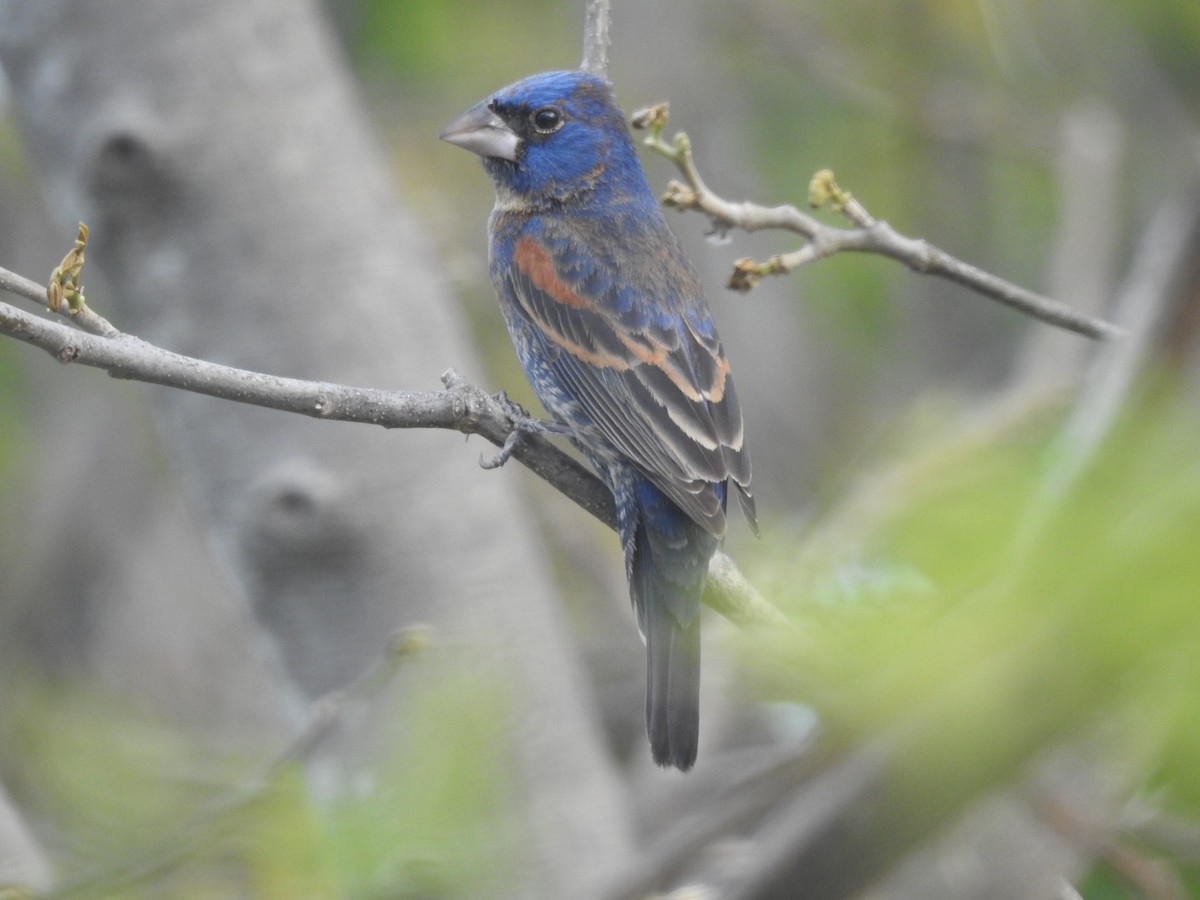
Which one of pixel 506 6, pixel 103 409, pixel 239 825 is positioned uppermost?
pixel 506 6

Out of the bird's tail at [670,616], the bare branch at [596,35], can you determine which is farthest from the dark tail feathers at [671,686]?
the bare branch at [596,35]

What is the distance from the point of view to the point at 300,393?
6.82ft

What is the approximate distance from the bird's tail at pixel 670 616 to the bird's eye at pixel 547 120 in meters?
1.28

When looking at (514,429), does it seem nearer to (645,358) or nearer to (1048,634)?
(645,358)

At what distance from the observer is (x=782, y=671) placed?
1.20 metres

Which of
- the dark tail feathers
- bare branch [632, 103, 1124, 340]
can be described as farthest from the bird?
bare branch [632, 103, 1124, 340]

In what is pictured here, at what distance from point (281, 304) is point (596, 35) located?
1.11 m

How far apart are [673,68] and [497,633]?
12.3 ft

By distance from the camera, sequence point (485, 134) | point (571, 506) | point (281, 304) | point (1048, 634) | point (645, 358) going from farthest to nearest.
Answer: point (571, 506)
point (485, 134)
point (281, 304)
point (645, 358)
point (1048, 634)

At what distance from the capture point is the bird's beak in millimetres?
3863

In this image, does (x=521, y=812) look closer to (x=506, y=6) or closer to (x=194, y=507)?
(x=194, y=507)

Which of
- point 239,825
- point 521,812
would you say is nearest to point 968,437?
point 521,812

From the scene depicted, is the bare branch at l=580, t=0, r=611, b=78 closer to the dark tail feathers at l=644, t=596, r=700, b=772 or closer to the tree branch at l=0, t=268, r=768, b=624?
the tree branch at l=0, t=268, r=768, b=624

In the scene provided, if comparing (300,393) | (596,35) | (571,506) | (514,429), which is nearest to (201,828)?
(300,393)
